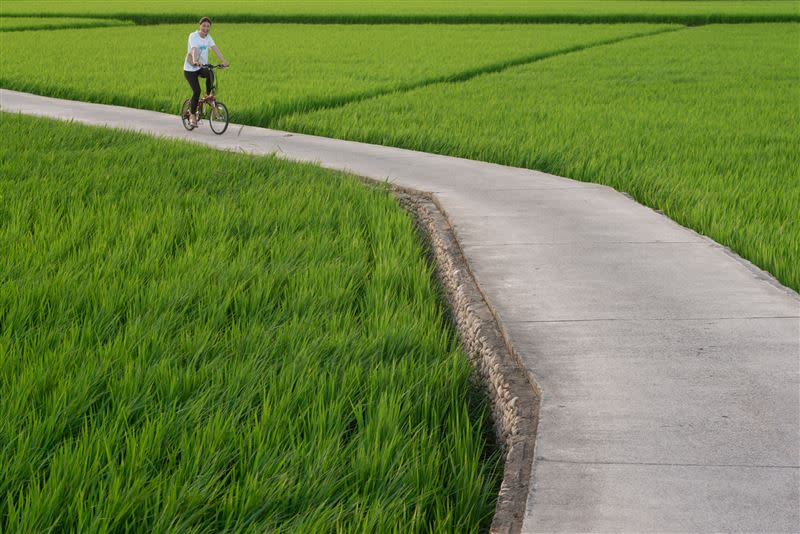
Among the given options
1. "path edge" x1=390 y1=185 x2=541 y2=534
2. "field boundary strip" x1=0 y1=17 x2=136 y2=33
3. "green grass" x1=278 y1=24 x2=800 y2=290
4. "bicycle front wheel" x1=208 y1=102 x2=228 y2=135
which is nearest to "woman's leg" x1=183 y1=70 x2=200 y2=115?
"bicycle front wheel" x1=208 y1=102 x2=228 y2=135

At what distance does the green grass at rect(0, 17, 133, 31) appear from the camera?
39688 millimetres

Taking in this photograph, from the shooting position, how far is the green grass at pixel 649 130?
7.49 metres

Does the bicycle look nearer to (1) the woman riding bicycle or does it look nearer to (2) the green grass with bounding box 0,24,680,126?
(1) the woman riding bicycle

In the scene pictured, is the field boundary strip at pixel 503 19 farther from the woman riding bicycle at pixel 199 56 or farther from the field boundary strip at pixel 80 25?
the woman riding bicycle at pixel 199 56

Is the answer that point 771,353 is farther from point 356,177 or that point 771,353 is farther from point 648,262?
point 356,177

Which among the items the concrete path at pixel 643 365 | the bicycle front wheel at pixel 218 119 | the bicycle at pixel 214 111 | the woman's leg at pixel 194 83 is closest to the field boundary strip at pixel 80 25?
the woman's leg at pixel 194 83

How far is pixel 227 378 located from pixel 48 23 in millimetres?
42187

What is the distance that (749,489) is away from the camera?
294 centimetres

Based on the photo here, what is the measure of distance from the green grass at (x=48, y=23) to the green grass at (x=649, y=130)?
990 inches

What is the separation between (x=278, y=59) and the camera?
2486cm

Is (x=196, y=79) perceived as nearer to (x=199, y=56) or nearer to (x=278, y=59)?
(x=199, y=56)

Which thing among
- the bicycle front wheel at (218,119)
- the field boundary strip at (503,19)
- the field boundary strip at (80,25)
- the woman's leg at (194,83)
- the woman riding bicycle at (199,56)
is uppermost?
the woman riding bicycle at (199,56)

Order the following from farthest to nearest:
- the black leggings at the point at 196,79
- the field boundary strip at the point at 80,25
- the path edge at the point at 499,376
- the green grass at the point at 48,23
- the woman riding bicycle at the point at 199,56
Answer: the green grass at the point at 48,23 < the field boundary strip at the point at 80,25 < the black leggings at the point at 196,79 < the woman riding bicycle at the point at 199,56 < the path edge at the point at 499,376

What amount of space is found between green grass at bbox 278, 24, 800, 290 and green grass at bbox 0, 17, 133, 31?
2516 cm
